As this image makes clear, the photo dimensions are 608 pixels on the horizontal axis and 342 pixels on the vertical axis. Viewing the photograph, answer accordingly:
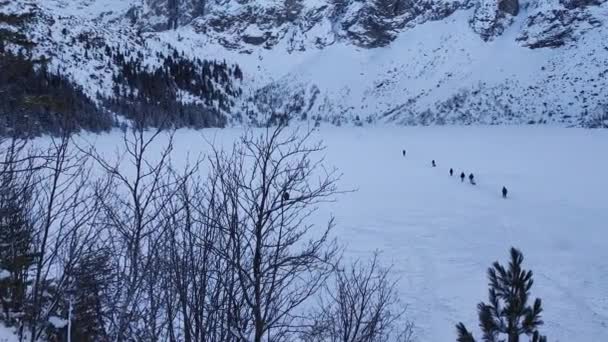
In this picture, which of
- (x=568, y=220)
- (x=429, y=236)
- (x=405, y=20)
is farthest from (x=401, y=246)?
(x=405, y=20)

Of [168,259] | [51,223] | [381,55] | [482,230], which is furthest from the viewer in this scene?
[381,55]

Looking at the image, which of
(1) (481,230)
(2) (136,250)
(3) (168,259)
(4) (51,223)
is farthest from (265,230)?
(1) (481,230)

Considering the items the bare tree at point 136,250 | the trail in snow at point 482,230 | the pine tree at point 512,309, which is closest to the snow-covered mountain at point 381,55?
the trail in snow at point 482,230

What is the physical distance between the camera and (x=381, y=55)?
151250 mm

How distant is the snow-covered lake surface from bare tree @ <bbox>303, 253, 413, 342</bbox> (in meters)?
0.70

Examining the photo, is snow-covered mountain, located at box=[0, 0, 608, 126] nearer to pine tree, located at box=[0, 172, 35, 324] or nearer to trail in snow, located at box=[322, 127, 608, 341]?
trail in snow, located at box=[322, 127, 608, 341]

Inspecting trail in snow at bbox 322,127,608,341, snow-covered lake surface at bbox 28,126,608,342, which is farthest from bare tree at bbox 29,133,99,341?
trail in snow at bbox 322,127,608,341

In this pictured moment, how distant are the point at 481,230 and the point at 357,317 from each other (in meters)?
12.3

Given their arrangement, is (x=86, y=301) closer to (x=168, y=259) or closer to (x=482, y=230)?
(x=168, y=259)

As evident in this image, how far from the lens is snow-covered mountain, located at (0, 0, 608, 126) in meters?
98.0

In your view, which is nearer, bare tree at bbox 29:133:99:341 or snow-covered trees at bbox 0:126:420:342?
snow-covered trees at bbox 0:126:420:342

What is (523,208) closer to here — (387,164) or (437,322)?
(437,322)

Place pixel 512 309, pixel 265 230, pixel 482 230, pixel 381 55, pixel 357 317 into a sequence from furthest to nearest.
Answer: pixel 381 55 < pixel 482 230 < pixel 357 317 < pixel 265 230 < pixel 512 309

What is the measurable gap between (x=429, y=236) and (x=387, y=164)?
18.9 meters
